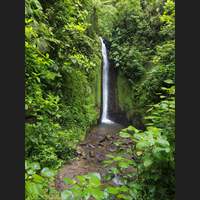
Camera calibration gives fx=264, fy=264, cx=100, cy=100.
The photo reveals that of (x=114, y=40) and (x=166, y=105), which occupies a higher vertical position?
(x=114, y=40)

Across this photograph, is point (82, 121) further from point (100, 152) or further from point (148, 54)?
point (148, 54)

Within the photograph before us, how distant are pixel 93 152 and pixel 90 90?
2.84 metres

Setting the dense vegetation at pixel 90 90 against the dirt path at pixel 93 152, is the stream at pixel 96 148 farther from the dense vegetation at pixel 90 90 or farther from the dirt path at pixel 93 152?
the dense vegetation at pixel 90 90

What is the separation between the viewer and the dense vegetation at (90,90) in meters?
2.95

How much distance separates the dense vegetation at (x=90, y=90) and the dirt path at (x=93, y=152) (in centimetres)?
23

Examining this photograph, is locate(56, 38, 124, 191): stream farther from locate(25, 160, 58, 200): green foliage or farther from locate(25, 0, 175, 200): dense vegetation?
locate(25, 160, 58, 200): green foliage

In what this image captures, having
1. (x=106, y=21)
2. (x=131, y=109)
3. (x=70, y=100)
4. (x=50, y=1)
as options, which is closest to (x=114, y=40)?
(x=106, y=21)

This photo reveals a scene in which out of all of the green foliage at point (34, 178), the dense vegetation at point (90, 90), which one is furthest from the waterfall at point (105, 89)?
the green foliage at point (34, 178)

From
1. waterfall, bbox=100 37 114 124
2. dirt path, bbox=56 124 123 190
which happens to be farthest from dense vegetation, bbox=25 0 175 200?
waterfall, bbox=100 37 114 124

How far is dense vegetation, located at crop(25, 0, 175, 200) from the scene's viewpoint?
116 inches

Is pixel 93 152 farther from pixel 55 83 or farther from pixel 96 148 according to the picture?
pixel 55 83

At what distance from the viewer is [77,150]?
6.71m

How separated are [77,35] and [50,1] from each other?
1.22 meters

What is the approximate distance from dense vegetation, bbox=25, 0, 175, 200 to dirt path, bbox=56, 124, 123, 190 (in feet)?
0.75
